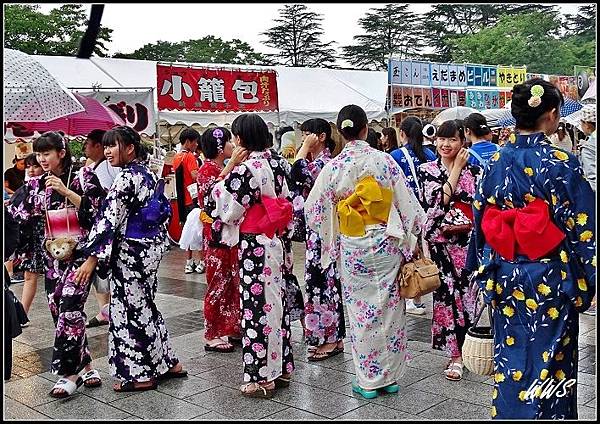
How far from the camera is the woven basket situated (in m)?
3.35

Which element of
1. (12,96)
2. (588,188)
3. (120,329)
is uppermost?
(12,96)

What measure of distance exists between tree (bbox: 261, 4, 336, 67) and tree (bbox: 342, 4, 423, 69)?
2.50 metres

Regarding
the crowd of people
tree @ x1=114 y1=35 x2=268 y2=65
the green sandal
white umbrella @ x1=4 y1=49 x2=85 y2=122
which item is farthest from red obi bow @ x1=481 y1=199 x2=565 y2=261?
tree @ x1=114 y1=35 x2=268 y2=65

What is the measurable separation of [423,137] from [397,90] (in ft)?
27.5

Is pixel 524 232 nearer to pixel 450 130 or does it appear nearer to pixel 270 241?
pixel 450 130

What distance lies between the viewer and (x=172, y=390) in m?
4.41

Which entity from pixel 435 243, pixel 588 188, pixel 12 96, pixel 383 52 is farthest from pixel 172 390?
pixel 383 52

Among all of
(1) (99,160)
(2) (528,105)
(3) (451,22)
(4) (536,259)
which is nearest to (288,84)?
(1) (99,160)

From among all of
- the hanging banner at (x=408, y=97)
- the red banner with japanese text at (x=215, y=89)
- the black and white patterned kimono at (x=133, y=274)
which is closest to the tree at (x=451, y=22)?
the hanging banner at (x=408, y=97)

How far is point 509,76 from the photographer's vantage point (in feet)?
55.5

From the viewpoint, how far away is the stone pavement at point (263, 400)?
3966 millimetres

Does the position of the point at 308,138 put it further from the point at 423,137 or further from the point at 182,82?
the point at 182,82

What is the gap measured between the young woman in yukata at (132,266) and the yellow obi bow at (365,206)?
1.23 metres

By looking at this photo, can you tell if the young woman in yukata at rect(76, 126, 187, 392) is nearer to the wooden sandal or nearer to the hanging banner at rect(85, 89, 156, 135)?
the wooden sandal
